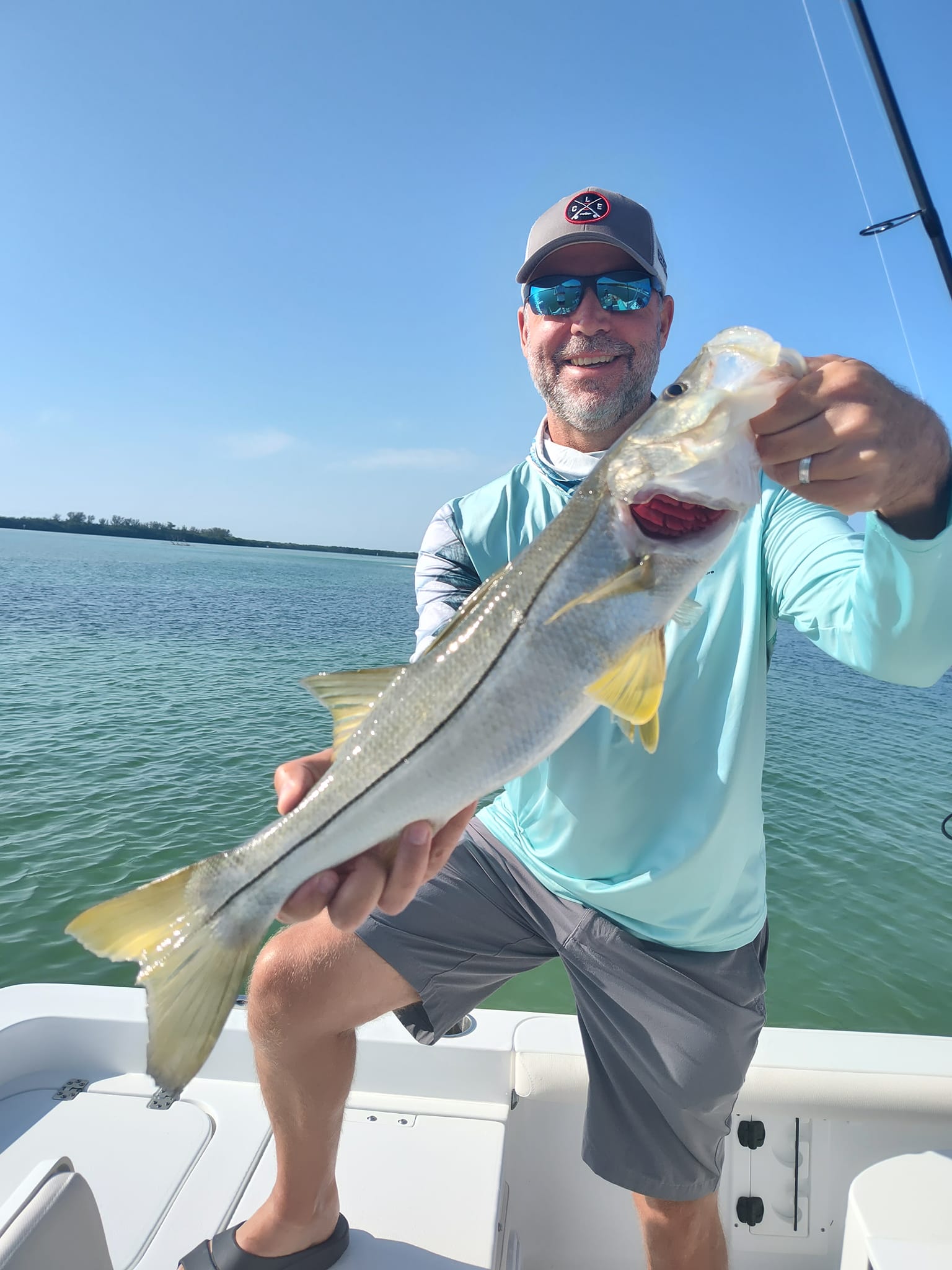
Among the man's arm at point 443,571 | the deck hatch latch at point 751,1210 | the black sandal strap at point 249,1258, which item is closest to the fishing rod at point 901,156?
the man's arm at point 443,571

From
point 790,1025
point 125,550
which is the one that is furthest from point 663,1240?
point 125,550

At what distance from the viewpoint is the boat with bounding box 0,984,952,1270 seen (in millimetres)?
3148

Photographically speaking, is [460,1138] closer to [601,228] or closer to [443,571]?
[443,571]

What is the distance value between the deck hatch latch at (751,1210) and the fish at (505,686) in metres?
2.70

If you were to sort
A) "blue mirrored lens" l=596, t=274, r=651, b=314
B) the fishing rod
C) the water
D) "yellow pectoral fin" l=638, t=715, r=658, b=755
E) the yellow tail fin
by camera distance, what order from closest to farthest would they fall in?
1. "yellow pectoral fin" l=638, t=715, r=658, b=755
2. the yellow tail fin
3. "blue mirrored lens" l=596, t=274, r=651, b=314
4. the fishing rod
5. the water

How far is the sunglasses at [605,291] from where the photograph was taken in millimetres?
3277

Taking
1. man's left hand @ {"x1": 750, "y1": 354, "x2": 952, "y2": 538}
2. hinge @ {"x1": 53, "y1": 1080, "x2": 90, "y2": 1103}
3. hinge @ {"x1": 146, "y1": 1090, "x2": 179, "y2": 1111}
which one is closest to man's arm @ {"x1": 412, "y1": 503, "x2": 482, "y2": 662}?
man's left hand @ {"x1": 750, "y1": 354, "x2": 952, "y2": 538}

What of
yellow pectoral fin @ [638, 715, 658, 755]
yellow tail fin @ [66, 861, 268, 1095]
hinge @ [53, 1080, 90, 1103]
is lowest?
hinge @ [53, 1080, 90, 1103]

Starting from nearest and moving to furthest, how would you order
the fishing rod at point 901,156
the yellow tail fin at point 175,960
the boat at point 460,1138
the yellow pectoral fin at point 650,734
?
the yellow pectoral fin at point 650,734 < the yellow tail fin at point 175,960 < the boat at point 460,1138 < the fishing rod at point 901,156

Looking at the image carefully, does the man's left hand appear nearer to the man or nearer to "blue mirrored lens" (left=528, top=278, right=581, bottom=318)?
the man

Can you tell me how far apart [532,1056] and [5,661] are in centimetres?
1989

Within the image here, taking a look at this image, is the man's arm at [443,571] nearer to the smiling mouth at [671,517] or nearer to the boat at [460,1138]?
the smiling mouth at [671,517]

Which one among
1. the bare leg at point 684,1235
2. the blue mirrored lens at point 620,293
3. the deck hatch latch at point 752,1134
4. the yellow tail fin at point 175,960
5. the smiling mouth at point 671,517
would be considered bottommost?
the deck hatch latch at point 752,1134

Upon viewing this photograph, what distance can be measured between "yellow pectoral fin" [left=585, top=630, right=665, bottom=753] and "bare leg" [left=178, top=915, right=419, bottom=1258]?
163 centimetres
